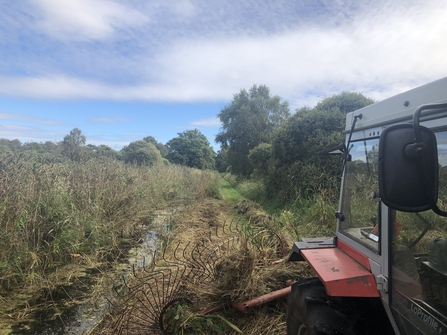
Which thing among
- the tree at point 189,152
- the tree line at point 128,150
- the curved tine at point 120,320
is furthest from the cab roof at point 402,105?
the tree at point 189,152

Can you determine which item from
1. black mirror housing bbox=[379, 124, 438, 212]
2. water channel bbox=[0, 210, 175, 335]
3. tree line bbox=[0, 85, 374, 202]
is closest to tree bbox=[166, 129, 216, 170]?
tree line bbox=[0, 85, 374, 202]

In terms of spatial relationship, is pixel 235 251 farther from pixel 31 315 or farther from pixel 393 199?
pixel 31 315

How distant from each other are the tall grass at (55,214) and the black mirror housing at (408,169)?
4.87m

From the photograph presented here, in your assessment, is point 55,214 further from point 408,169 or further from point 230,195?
point 230,195

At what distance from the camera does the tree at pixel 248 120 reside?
2516 centimetres

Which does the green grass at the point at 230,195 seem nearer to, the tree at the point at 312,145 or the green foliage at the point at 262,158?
the green foliage at the point at 262,158

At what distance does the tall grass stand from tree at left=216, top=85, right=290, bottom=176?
17.5 metres

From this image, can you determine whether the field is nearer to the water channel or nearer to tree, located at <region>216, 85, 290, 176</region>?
the water channel

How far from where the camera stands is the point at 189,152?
40.4 m

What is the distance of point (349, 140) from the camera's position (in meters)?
2.32

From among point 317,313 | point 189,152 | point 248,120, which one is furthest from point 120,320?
point 189,152

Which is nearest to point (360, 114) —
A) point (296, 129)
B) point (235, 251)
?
point (235, 251)

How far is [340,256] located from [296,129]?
855 centimetres

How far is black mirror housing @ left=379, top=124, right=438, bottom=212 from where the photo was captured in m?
1.17
